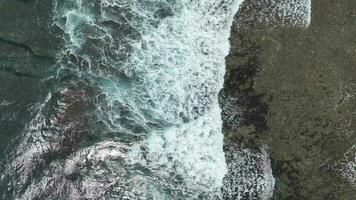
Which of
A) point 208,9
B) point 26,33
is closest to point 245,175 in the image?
point 208,9

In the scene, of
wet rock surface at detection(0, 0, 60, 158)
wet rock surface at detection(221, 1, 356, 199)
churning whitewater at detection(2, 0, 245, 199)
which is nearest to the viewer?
churning whitewater at detection(2, 0, 245, 199)

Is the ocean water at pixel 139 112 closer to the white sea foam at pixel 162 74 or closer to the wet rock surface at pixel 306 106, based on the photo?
the white sea foam at pixel 162 74

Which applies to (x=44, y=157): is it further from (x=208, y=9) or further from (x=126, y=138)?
(x=208, y=9)

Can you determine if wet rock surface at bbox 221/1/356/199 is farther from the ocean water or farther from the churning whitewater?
the churning whitewater

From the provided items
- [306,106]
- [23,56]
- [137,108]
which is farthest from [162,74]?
[23,56]

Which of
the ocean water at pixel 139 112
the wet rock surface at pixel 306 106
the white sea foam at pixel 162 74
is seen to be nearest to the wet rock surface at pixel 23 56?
the ocean water at pixel 139 112

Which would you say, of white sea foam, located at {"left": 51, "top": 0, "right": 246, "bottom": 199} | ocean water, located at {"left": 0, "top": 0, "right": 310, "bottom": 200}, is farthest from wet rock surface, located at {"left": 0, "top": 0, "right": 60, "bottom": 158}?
white sea foam, located at {"left": 51, "top": 0, "right": 246, "bottom": 199}

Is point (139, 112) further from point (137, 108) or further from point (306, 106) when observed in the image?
point (306, 106)

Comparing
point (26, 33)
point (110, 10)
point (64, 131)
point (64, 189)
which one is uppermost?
point (110, 10)
